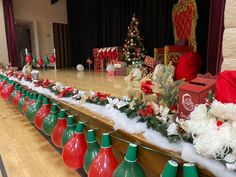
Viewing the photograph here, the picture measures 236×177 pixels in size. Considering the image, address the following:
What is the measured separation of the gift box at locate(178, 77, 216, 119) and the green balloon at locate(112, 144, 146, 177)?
0.75ft

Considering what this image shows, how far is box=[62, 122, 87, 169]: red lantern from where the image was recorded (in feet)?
3.53

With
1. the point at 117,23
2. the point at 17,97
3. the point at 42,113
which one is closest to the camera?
the point at 42,113

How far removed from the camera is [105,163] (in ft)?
2.84

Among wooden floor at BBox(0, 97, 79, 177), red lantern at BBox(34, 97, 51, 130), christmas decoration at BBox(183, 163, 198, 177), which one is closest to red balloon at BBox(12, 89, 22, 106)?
wooden floor at BBox(0, 97, 79, 177)

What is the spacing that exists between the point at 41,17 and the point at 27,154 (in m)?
7.64

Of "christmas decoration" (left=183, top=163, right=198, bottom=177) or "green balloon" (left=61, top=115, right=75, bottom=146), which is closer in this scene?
"christmas decoration" (left=183, top=163, right=198, bottom=177)

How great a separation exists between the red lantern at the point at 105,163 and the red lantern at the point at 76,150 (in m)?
0.20

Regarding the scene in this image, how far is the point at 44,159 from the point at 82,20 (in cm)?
739

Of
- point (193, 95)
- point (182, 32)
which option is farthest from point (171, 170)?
point (182, 32)

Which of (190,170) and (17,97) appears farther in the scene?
(17,97)

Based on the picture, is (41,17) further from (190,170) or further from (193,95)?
(190,170)

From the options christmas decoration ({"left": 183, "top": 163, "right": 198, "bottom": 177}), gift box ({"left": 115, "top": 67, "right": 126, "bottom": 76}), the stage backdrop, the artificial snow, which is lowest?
gift box ({"left": 115, "top": 67, "right": 126, "bottom": 76})

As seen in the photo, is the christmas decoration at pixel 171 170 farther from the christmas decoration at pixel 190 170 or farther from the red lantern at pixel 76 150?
the red lantern at pixel 76 150

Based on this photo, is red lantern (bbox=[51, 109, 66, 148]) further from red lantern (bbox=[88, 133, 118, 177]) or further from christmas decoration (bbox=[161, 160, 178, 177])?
christmas decoration (bbox=[161, 160, 178, 177])
